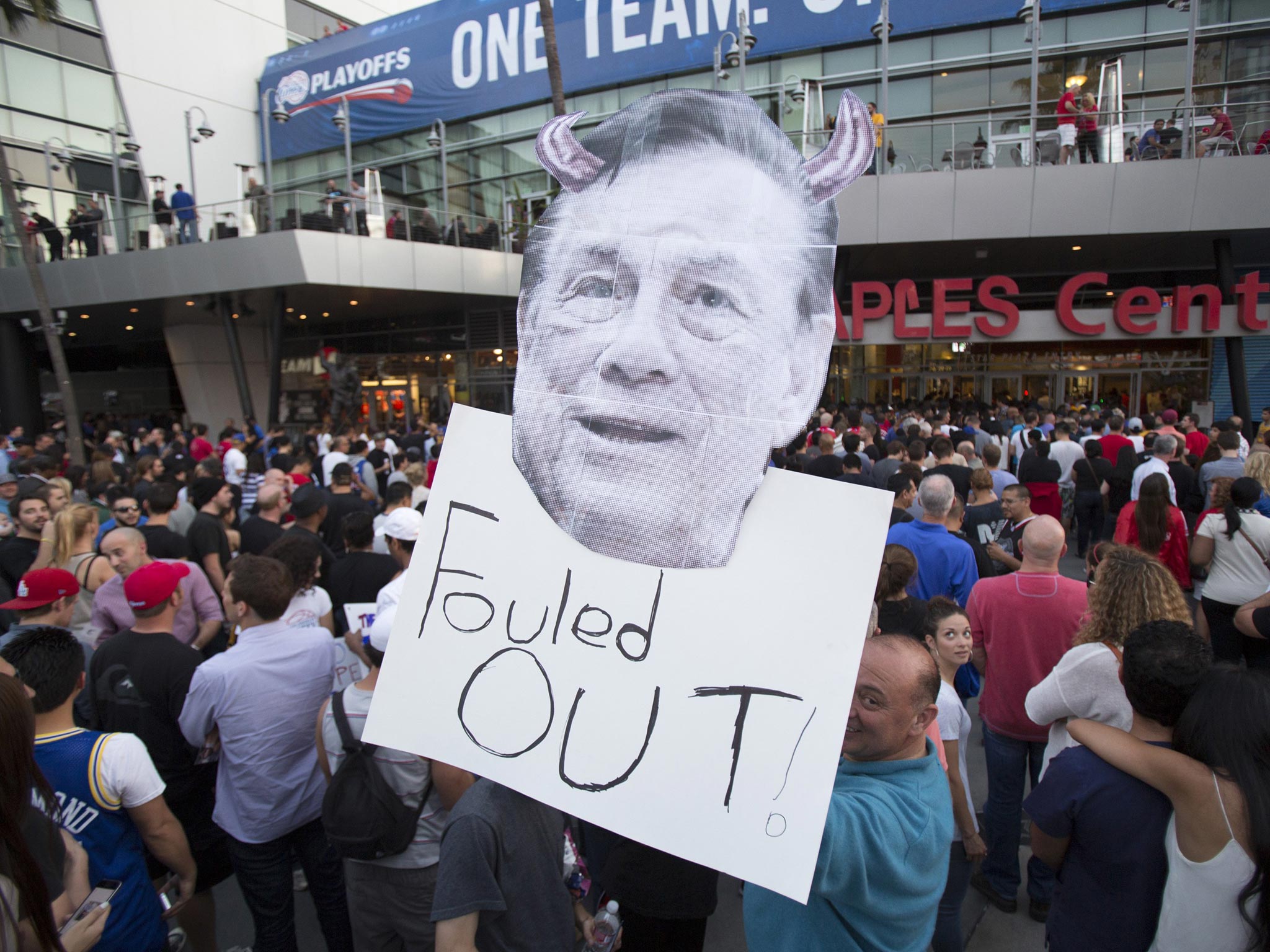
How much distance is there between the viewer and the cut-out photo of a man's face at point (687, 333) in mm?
1624

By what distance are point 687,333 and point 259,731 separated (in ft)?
7.03

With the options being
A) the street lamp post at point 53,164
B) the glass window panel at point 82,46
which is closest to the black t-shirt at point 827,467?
the street lamp post at point 53,164

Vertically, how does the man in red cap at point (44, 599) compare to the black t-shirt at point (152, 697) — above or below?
above

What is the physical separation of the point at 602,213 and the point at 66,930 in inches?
89.2

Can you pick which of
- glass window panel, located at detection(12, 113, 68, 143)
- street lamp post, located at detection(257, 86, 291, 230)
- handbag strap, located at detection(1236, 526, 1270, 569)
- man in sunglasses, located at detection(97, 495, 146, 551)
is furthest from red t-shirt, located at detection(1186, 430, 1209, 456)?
glass window panel, located at detection(12, 113, 68, 143)

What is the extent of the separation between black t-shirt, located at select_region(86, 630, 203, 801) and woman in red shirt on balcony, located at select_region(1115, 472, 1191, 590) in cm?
503

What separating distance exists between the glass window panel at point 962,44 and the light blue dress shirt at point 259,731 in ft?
63.9

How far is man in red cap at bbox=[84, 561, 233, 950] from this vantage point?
273 centimetres

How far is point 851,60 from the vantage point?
56.7 feet

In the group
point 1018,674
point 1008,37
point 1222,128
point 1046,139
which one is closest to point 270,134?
point 1008,37

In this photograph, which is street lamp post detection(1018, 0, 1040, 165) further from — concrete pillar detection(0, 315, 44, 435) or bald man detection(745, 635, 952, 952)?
concrete pillar detection(0, 315, 44, 435)

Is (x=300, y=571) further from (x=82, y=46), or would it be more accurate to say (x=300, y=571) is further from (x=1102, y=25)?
(x=82, y=46)

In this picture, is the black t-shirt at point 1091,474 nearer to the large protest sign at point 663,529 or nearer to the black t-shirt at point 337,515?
the black t-shirt at point 337,515

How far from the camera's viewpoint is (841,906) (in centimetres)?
151
